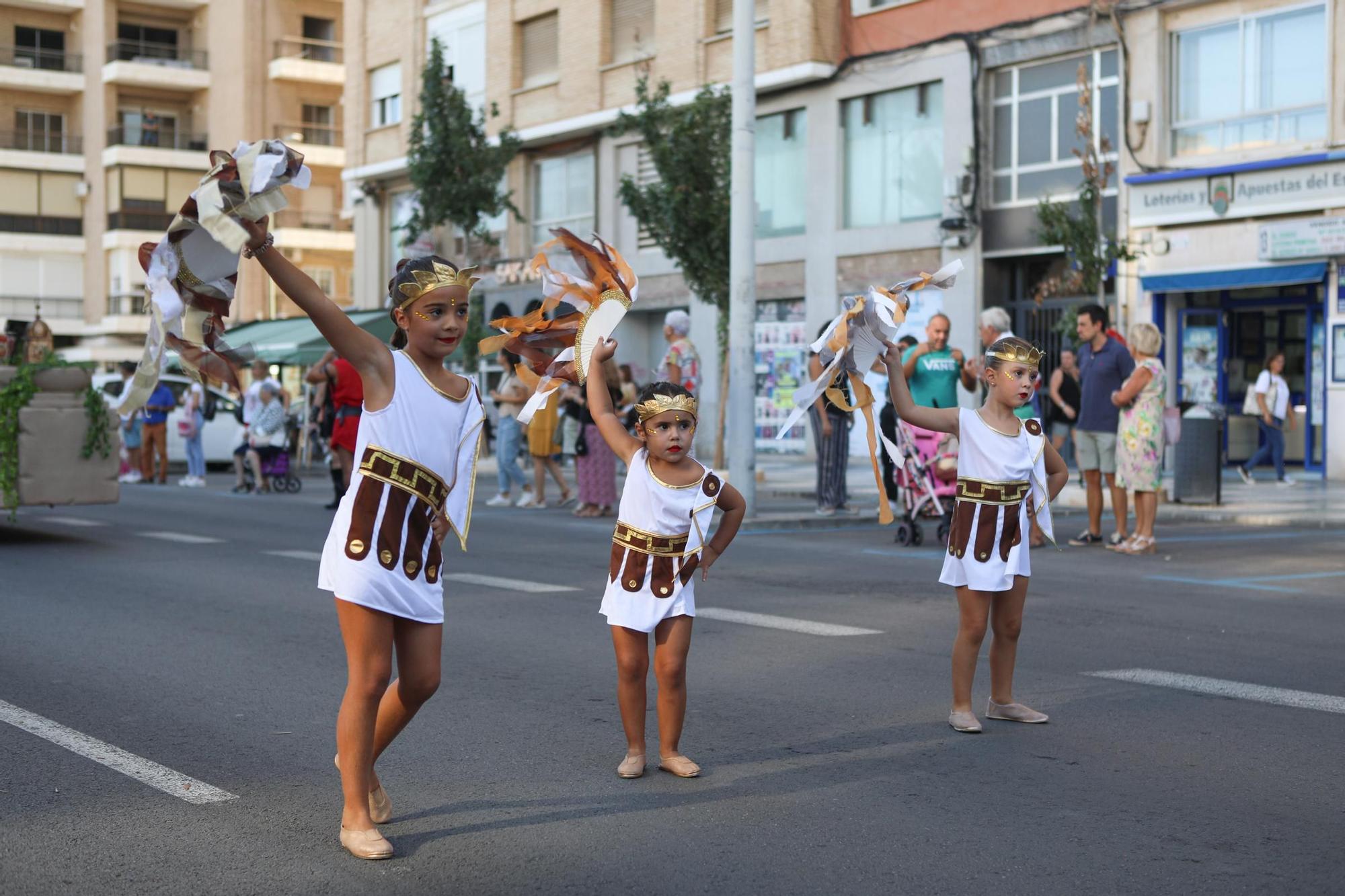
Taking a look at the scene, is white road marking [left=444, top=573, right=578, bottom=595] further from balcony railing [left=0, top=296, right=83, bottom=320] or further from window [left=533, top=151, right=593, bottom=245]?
balcony railing [left=0, top=296, right=83, bottom=320]

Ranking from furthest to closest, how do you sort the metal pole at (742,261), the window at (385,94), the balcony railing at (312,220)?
the balcony railing at (312,220) < the window at (385,94) < the metal pole at (742,261)

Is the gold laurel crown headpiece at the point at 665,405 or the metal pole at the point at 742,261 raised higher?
the metal pole at the point at 742,261

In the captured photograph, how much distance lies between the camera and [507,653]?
7.91 meters

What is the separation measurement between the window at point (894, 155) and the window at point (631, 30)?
536 centimetres

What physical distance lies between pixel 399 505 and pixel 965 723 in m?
2.60

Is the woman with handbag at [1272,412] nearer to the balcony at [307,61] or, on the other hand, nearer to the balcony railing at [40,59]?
the balcony at [307,61]

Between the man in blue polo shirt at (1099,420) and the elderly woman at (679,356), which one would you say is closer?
the man in blue polo shirt at (1099,420)

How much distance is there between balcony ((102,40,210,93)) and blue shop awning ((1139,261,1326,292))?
39932mm

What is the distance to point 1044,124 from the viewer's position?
24.8 meters

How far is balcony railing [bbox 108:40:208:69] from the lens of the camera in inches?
2153

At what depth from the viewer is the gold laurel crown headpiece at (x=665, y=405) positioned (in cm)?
537

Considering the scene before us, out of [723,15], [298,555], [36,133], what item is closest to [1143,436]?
[298,555]

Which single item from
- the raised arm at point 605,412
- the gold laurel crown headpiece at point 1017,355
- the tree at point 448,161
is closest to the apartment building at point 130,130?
the tree at point 448,161

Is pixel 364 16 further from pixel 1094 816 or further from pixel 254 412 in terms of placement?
pixel 1094 816
